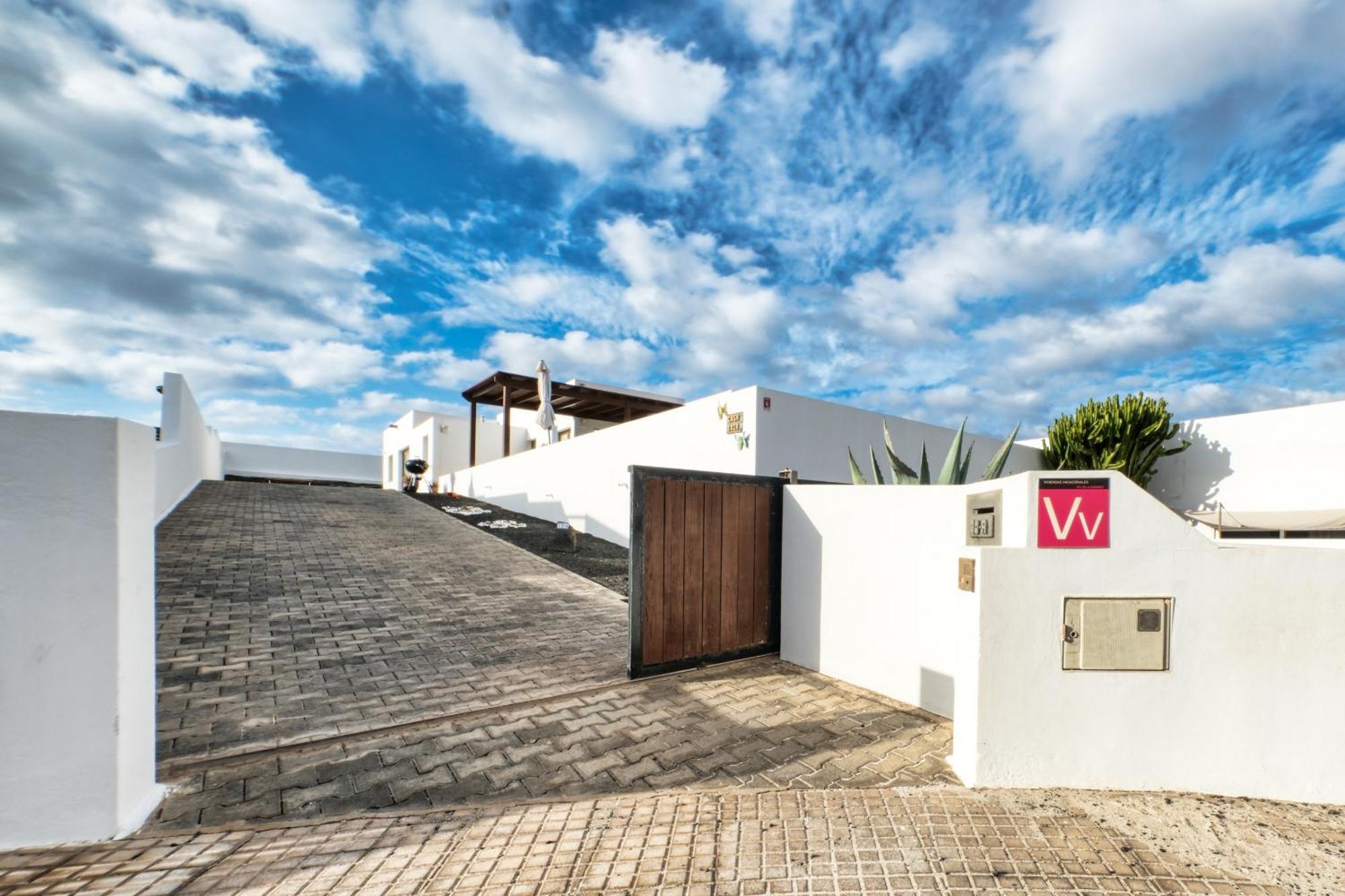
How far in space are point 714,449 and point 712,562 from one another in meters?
4.94

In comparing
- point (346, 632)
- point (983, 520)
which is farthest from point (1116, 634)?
point (346, 632)

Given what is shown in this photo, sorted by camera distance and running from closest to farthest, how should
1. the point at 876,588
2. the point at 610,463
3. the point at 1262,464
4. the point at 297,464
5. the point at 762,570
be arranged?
the point at 876,588 → the point at 762,570 → the point at 610,463 → the point at 1262,464 → the point at 297,464

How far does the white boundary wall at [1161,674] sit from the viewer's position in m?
2.86

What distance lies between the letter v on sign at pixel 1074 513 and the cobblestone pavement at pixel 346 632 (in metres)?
3.38

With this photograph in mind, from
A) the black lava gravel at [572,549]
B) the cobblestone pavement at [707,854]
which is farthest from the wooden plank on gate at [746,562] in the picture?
the black lava gravel at [572,549]

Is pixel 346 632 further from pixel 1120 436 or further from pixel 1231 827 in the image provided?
pixel 1120 436

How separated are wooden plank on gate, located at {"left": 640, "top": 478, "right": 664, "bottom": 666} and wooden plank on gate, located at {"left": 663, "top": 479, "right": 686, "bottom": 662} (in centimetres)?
4

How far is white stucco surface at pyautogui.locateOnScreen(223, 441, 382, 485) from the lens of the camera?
1188 inches

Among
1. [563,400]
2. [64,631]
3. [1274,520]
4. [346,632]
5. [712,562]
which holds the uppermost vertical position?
[563,400]

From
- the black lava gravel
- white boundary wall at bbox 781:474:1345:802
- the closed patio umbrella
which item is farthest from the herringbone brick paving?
the closed patio umbrella

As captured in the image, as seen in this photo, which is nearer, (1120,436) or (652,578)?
(652,578)

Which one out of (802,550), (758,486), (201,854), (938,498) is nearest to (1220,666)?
(938,498)

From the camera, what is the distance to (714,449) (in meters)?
9.85

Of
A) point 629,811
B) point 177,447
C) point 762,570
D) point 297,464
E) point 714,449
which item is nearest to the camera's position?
point 629,811
